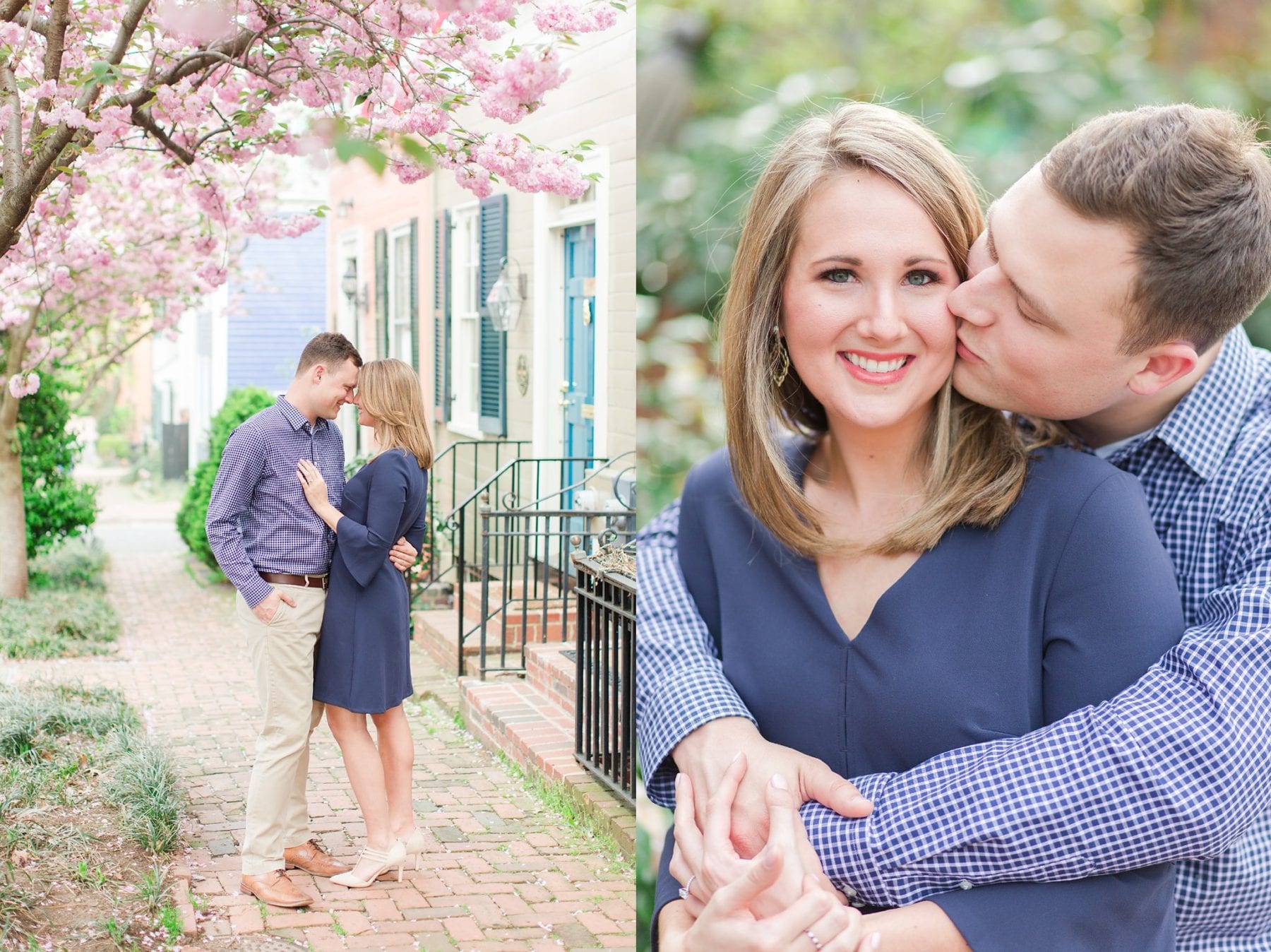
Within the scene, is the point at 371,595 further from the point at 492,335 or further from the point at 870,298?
the point at 870,298

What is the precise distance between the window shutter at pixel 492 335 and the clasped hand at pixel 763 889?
1.29 metres

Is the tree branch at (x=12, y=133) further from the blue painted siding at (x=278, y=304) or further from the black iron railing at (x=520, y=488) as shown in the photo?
the black iron railing at (x=520, y=488)

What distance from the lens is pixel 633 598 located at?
2414mm

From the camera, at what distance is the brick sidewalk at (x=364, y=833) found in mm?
2367

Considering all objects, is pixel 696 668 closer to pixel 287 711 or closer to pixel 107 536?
pixel 287 711

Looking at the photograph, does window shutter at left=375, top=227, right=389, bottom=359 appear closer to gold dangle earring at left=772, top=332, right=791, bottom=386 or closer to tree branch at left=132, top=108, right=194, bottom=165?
tree branch at left=132, top=108, right=194, bottom=165

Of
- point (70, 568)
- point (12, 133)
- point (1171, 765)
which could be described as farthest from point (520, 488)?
point (70, 568)

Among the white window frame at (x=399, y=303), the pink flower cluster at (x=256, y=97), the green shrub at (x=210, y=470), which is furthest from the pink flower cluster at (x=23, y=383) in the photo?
the white window frame at (x=399, y=303)

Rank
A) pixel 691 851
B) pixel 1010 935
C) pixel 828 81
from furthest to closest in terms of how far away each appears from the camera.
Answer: pixel 828 81, pixel 691 851, pixel 1010 935

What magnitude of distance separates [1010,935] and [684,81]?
3.59 ft

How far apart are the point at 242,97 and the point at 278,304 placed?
1.48 feet

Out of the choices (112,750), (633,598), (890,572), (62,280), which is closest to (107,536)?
(62,280)

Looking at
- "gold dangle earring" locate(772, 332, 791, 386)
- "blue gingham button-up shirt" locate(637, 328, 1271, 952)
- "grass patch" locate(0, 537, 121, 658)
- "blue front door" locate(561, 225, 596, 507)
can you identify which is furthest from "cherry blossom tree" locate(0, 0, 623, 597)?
"blue gingham button-up shirt" locate(637, 328, 1271, 952)

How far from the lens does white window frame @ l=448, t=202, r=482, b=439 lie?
7.75ft
